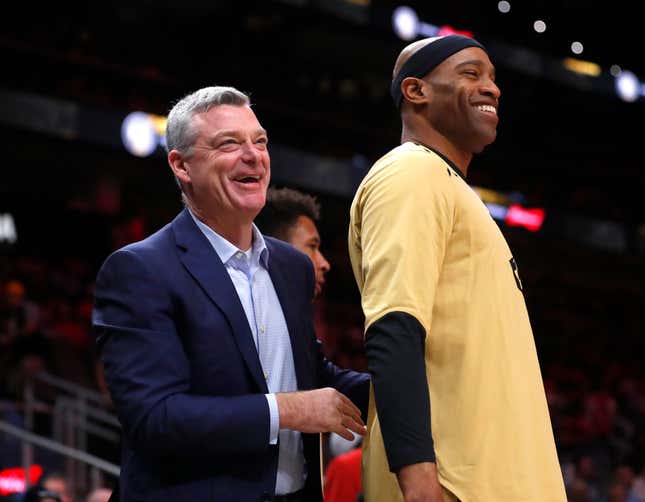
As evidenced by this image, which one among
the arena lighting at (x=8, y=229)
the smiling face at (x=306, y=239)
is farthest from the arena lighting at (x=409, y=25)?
the smiling face at (x=306, y=239)

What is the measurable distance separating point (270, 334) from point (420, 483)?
19.0 inches

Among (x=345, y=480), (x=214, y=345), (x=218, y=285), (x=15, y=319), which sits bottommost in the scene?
(x=345, y=480)

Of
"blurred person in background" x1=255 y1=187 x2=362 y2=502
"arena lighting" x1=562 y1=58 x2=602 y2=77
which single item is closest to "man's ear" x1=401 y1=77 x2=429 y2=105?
"blurred person in background" x1=255 y1=187 x2=362 y2=502

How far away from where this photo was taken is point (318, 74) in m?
17.6

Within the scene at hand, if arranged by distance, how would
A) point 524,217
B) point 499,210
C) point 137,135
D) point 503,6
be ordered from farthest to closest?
1. point 524,217
2. point 499,210
3. point 137,135
4. point 503,6

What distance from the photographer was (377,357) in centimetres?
177

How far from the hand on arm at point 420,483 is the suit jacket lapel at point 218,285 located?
1.17 ft

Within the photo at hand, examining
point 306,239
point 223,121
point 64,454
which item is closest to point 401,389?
point 223,121

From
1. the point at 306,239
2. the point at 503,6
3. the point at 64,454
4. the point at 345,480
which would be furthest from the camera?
the point at 503,6

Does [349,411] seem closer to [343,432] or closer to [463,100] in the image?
[343,432]

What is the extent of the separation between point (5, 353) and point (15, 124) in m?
5.71

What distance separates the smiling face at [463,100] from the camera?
2.03 metres

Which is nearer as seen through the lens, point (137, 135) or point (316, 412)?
point (316, 412)

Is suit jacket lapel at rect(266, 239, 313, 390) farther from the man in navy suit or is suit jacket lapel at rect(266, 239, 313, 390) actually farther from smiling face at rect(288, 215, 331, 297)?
smiling face at rect(288, 215, 331, 297)
